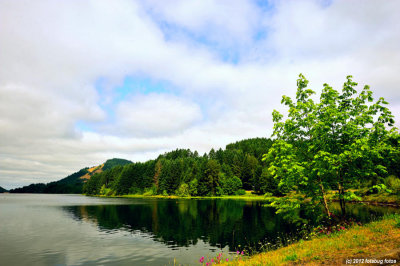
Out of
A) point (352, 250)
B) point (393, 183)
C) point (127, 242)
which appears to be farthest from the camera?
point (393, 183)

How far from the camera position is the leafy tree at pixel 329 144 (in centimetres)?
1891

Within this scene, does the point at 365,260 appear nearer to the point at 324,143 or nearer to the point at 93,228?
the point at 324,143

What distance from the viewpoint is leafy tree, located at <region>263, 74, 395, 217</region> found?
18906mm

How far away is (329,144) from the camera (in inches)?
806

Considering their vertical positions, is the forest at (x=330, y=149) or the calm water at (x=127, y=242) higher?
the forest at (x=330, y=149)

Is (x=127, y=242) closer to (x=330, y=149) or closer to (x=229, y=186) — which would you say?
(x=330, y=149)

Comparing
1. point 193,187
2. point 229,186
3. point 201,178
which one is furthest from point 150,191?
point 229,186

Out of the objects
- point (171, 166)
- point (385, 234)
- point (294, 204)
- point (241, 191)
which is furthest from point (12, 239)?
point (171, 166)

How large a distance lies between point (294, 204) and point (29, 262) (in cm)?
2736

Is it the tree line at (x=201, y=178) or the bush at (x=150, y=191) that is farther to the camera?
the bush at (x=150, y=191)

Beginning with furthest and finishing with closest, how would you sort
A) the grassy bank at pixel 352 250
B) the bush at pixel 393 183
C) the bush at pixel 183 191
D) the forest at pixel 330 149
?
the bush at pixel 183 191 → the bush at pixel 393 183 → the forest at pixel 330 149 → the grassy bank at pixel 352 250

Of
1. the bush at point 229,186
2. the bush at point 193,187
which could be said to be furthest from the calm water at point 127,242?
the bush at point 193,187

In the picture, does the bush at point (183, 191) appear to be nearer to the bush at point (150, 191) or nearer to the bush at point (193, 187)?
the bush at point (193, 187)

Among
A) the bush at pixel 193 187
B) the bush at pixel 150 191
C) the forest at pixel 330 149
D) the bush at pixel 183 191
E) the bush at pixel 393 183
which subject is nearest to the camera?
the forest at pixel 330 149
